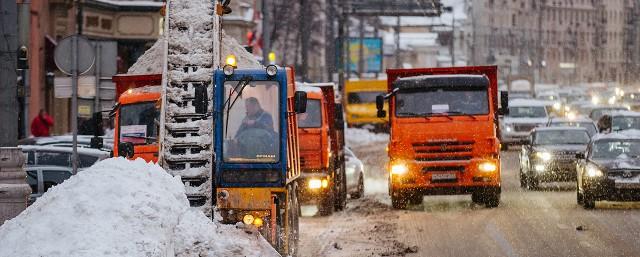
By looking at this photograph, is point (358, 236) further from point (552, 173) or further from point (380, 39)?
point (380, 39)

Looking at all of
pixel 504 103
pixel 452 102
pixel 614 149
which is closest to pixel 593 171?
pixel 614 149

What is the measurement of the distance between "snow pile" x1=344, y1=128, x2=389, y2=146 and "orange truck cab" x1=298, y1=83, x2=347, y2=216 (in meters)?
34.8

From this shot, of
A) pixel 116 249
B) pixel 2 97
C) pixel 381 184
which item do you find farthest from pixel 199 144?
pixel 381 184

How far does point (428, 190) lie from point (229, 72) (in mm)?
10402

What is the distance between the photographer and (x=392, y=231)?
20641mm

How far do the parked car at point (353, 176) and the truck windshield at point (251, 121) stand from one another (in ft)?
39.9

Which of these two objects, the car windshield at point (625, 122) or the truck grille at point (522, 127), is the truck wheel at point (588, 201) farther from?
the truck grille at point (522, 127)

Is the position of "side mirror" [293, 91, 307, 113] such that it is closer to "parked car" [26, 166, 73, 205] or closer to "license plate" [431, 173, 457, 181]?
"parked car" [26, 166, 73, 205]

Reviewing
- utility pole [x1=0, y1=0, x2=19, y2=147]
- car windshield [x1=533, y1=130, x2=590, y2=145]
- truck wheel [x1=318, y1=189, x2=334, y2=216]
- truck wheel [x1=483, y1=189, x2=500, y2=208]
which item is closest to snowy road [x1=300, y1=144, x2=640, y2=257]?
truck wheel [x1=483, y1=189, x2=500, y2=208]

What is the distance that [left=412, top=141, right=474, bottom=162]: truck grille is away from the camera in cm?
2497

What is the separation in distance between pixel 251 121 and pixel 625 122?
31524 millimetres

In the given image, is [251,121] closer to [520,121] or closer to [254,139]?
[254,139]

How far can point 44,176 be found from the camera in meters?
21.3

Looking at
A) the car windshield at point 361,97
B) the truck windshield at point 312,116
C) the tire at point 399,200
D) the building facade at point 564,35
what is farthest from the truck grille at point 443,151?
the building facade at point 564,35
